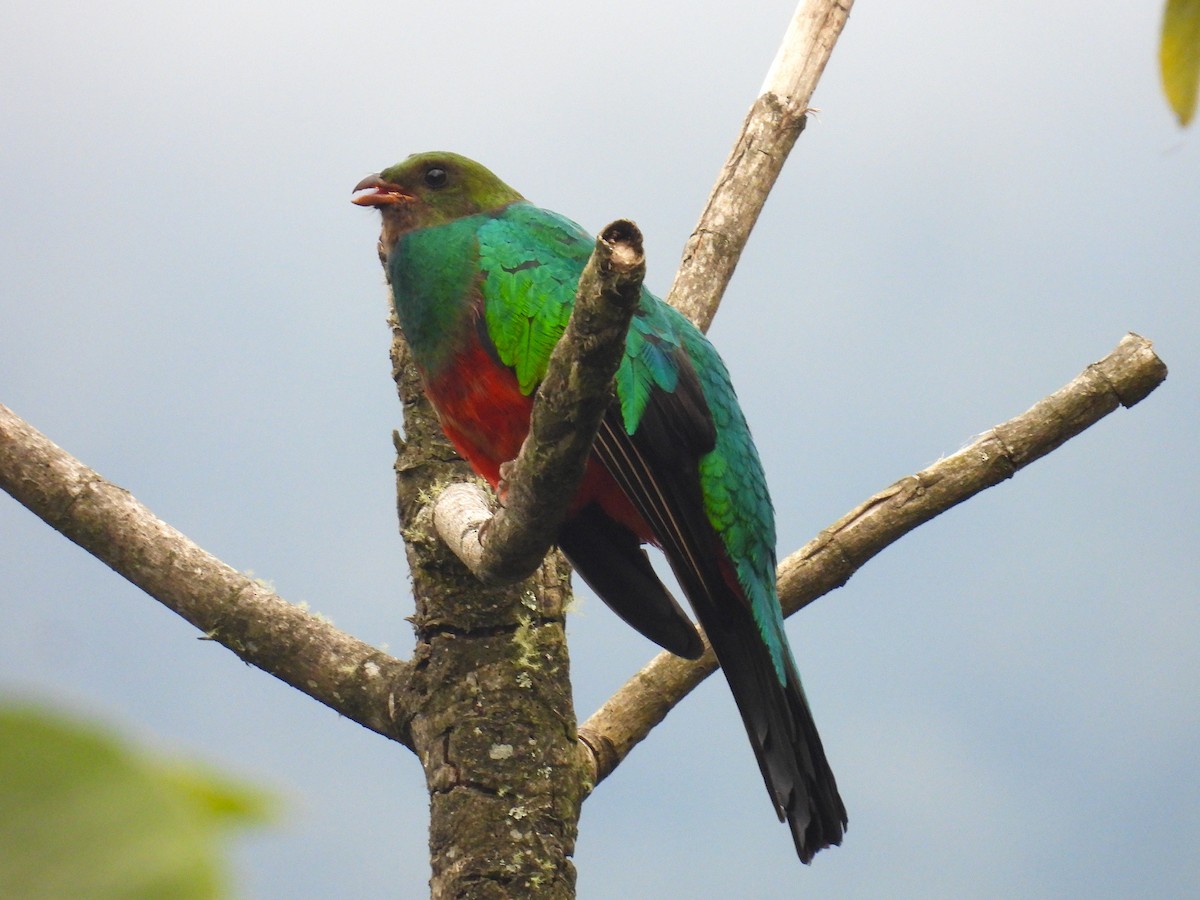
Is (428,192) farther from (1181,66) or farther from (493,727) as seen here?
(1181,66)

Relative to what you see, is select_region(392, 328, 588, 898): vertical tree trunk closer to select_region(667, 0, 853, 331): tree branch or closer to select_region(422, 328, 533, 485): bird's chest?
select_region(422, 328, 533, 485): bird's chest

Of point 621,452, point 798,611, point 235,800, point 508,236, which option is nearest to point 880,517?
point 798,611

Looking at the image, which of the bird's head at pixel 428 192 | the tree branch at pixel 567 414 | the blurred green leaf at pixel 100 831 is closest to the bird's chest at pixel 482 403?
the tree branch at pixel 567 414

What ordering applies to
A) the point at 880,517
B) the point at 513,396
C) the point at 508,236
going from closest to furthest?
the point at 513,396
the point at 508,236
the point at 880,517

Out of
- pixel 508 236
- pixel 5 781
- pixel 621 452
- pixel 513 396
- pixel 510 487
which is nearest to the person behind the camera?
pixel 5 781

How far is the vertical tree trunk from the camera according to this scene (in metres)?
3.45

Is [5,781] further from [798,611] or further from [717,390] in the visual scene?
[798,611]

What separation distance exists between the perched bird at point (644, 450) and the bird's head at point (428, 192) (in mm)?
170

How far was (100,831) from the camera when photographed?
357 millimetres

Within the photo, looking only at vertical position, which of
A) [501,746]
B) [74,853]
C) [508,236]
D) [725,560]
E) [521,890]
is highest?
[508,236]

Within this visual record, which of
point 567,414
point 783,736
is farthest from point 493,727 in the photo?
point 567,414

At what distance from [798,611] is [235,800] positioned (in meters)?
3.91

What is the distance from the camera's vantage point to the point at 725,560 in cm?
361

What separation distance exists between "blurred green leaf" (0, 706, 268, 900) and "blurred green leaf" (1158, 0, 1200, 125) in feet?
1.86
